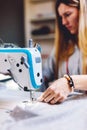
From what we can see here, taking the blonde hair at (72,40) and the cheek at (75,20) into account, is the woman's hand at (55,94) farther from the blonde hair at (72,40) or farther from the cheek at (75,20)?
the cheek at (75,20)

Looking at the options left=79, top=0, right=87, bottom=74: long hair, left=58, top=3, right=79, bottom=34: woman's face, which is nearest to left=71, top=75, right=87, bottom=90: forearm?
left=79, top=0, right=87, bottom=74: long hair

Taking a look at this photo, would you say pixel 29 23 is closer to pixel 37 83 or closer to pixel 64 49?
pixel 64 49

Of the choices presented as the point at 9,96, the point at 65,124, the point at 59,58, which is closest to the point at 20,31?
the point at 59,58

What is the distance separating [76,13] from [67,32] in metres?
0.12

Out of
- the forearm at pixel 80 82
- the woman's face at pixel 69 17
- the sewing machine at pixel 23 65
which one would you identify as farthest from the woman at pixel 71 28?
the sewing machine at pixel 23 65

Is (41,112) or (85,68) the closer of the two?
(41,112)

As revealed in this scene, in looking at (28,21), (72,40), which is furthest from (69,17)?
(28,21)

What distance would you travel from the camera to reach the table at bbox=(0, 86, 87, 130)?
0.91 meters

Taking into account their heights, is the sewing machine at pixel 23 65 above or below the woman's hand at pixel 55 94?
above

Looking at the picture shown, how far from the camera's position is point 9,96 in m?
1.31

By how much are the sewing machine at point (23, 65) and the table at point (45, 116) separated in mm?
96

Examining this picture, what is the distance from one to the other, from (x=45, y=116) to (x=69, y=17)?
0.91m

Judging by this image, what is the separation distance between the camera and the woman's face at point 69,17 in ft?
5.54

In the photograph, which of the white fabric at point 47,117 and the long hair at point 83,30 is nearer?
the white fabric at point 47,117
